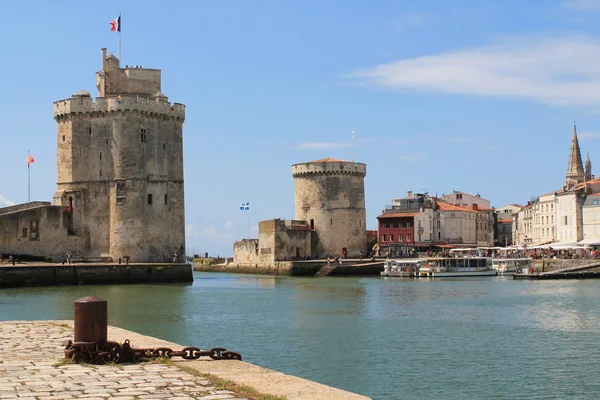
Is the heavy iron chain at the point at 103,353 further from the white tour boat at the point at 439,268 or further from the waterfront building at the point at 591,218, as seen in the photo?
the waterfront building at the point at 591,218

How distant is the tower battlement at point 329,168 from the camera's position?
7462 cm

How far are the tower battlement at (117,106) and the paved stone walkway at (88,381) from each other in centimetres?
3897

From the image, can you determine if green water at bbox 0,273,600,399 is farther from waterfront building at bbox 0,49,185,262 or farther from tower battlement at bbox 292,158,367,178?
tower battlement at bbox 292,158,367,178

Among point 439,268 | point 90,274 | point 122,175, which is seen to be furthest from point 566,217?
point 90,274

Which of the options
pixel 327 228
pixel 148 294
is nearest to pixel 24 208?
pixel 148 294

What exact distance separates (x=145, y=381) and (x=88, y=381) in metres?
0.72

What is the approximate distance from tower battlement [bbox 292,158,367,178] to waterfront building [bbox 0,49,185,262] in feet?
71.8

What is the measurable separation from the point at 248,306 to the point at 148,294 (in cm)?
725

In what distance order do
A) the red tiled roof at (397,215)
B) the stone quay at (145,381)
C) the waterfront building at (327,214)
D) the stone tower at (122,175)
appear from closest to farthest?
1. the stone quay at (145,381)
2. the stone tower at (122,175)
3. the waterfront building at (327,214)
4. the red tiled roof at (397,215)

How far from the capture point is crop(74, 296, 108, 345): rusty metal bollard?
1284 centimetres

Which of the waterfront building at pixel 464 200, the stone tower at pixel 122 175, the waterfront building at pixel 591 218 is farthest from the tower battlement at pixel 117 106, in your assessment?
the waterfront building at pixel 464 200

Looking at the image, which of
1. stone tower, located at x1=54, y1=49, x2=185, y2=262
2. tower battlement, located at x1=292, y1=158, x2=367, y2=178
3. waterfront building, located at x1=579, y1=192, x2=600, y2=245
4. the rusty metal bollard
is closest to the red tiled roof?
tower battlement, located at x1=292, y1=158, x2=367, y2=178

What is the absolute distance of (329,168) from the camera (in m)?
74.6

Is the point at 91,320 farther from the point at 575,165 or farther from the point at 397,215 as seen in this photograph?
the point at 575,165
